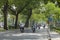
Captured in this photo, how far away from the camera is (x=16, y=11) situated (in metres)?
66.1

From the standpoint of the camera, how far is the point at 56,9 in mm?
55219

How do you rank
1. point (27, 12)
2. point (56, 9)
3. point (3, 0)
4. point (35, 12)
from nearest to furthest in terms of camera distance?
point (3, 0)
point (56, 9)
point (27, 12)
point (35, 12)

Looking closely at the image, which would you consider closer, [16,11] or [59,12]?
[59,12]

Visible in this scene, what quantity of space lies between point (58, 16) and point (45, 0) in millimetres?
7126

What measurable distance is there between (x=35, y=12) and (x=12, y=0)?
1778 inches

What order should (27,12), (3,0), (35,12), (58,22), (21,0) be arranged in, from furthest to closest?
(35,12) → (27,12) → (58,22) → (3,0) → (21,0)

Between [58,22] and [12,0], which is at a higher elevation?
[12,0]

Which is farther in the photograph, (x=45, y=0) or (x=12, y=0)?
(x=45, y=0)

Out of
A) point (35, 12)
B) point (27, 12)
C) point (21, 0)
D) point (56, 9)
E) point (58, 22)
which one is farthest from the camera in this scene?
point (35, 12)

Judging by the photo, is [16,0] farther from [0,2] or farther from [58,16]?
[58,16]

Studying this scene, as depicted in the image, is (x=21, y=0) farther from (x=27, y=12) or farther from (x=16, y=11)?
(x=27, y=12)

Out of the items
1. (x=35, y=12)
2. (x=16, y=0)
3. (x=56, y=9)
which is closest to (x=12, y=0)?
(x=16, y=0)

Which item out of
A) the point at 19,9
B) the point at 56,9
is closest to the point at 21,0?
the point at 56,9

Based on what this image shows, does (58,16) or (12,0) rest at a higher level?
(12,0)
